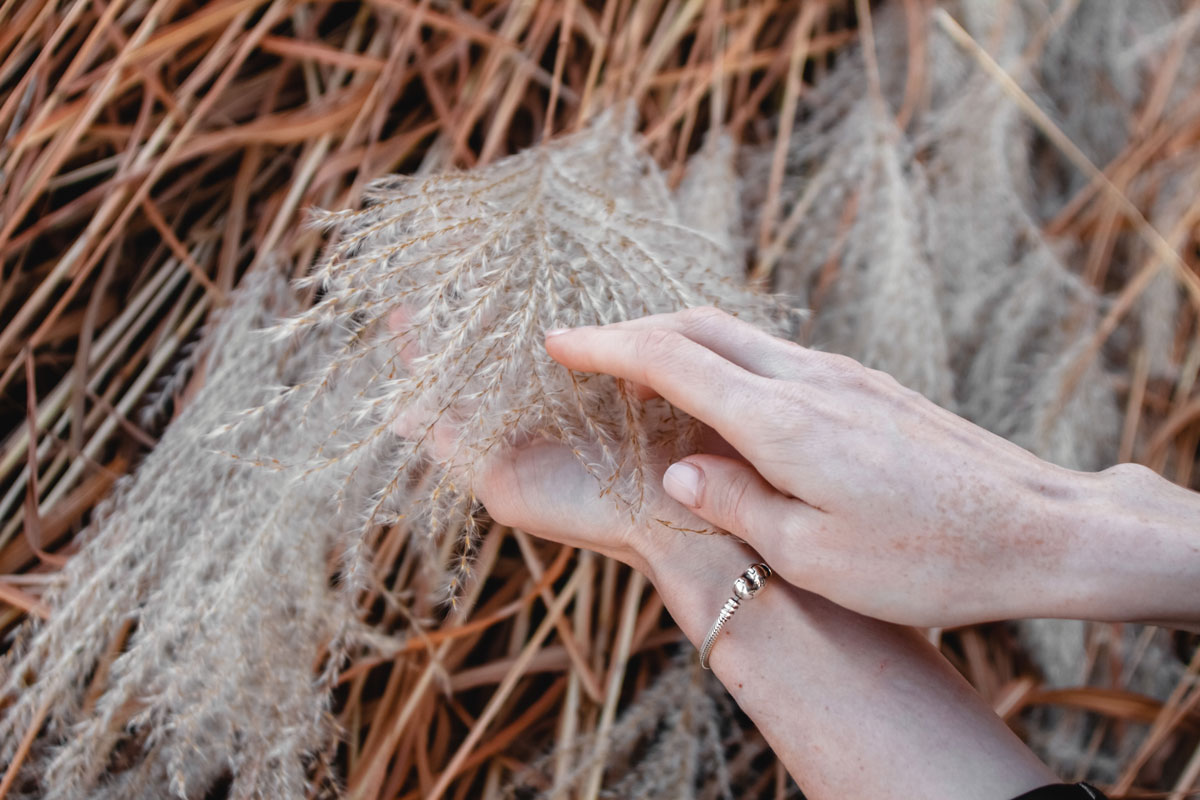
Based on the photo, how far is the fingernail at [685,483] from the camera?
704mm

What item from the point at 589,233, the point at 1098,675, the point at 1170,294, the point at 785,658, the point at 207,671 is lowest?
the point at 1098,675

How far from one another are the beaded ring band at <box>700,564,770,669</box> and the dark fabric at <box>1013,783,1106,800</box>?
27 cm

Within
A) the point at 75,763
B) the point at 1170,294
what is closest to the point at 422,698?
the point at 75,763

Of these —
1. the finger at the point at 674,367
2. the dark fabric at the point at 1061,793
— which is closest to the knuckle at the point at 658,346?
the finger at the point at 674,367

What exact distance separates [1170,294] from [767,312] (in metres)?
0.92

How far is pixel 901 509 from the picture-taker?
0.64m

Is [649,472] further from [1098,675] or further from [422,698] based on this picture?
[1098,675]

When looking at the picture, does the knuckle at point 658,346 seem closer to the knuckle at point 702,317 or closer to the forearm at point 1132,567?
the knuckle at point 702,317

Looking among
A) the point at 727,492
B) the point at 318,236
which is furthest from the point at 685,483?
the point at 318,236

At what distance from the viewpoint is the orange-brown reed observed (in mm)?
956

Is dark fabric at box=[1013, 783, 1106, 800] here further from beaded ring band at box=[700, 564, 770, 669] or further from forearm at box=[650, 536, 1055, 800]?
beaded ring band at box=[700, 564, 770, 669]

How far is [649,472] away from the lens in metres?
0.73

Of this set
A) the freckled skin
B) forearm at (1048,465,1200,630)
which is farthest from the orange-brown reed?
forearm at (1048,465,1200,630)

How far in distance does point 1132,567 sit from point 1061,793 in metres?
0.20
